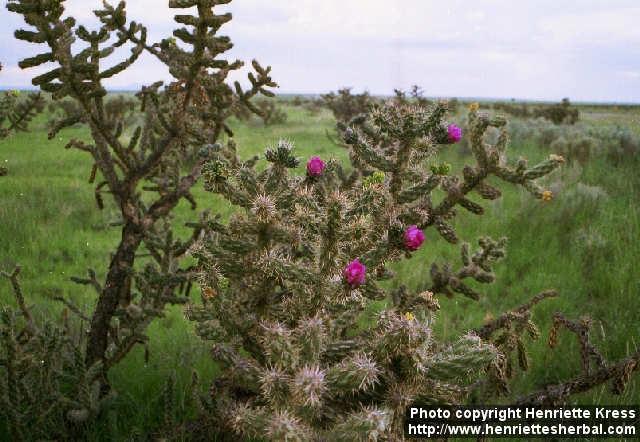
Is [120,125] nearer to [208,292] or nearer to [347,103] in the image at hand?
[208,292]

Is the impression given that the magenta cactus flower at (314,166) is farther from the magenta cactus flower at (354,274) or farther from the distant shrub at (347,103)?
the distant shrub at (347,103)

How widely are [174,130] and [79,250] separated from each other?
4.46m

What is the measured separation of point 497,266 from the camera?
20.0ft

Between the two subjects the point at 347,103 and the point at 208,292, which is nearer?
the point at 208,292

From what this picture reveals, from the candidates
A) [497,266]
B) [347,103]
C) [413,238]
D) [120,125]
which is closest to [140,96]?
[120,125]

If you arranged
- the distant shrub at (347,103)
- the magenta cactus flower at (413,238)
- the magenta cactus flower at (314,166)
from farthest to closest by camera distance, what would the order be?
the distant shrub at (347,103) < the magenta cactus flower at (314,166) < the magenta cactus flower at (413,238)

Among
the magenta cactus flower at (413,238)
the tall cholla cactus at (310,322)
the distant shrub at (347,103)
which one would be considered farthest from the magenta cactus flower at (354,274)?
the distant shrub at (347,103)

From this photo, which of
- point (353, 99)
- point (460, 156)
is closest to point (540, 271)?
point (460, 156)

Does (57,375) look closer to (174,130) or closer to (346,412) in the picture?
(174,130)

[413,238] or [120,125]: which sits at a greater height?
[120,125]

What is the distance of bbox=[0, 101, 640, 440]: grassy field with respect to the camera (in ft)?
12.2

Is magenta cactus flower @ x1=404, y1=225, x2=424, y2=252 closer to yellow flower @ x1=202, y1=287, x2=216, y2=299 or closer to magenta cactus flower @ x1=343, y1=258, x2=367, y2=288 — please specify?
magenta cactus flower @ x1=343, y1=258, x2=367, y2=288

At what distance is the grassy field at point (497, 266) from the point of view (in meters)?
3.72

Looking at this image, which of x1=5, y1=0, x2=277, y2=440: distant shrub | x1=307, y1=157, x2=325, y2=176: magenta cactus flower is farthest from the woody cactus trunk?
x1=307, y1=157, x2=325, y2=176: magenta cactus flower
